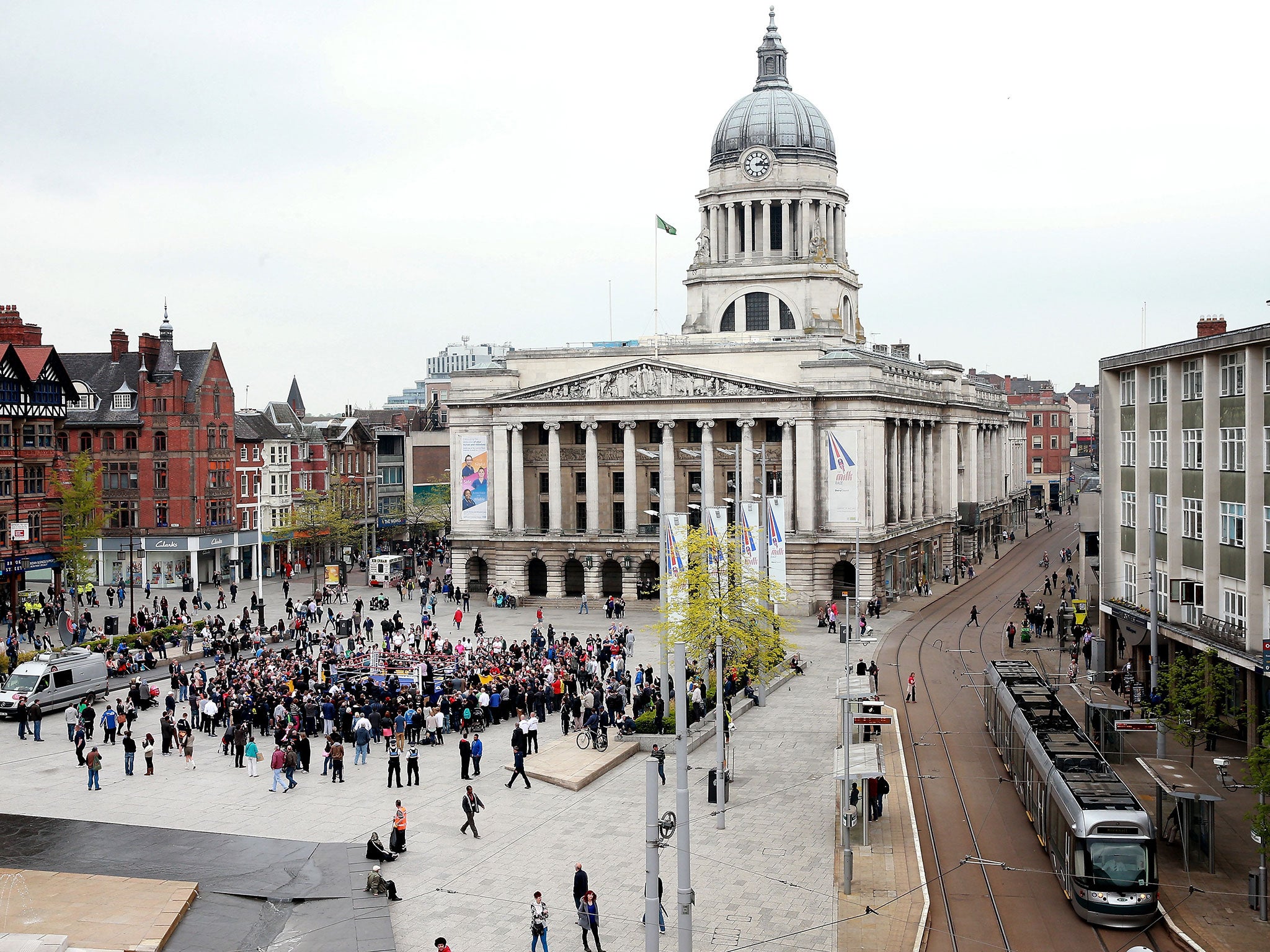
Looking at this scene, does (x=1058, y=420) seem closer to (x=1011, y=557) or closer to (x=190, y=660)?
(x=1011, y=557)

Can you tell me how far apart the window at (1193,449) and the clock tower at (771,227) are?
58.4 meters

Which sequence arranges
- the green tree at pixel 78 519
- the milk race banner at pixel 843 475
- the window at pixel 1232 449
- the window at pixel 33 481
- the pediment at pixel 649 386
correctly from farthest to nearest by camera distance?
1. the pediment at pixel 649 386
2. the milk race banner at pixel 843 475
3. the green tree at pixel 78 519
4. the window at pixel 33 481
5. the window at pixel 1232 449

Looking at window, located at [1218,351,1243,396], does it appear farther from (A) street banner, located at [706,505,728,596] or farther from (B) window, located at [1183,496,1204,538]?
(A) street banner, located at [706,505,728,596]

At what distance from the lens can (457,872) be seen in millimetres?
29859

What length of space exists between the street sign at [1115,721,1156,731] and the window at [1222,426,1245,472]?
9.06 meters

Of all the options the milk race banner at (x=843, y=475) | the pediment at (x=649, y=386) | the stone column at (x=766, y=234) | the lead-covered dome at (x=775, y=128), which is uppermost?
the lead-covered dome at (x=775, y=128)

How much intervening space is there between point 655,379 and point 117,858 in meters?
57.4

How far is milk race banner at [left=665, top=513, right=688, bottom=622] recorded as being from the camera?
133ft

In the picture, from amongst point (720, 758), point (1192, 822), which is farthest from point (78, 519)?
point (1192, 822)

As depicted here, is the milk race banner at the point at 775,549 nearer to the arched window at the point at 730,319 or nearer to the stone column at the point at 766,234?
the arched window at the point at 730,319

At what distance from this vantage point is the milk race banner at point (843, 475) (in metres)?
78.4

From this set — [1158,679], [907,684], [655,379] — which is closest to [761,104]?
[655,379]

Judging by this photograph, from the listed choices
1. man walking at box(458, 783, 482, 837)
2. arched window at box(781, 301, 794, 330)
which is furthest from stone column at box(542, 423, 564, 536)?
man walking at box(458, 783, 482, 837)

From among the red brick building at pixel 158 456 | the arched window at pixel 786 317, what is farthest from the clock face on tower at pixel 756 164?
the red brick building at pixel 158 456
